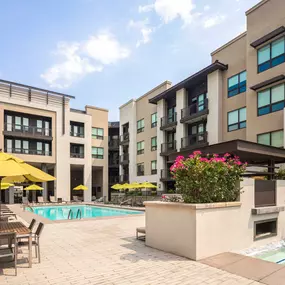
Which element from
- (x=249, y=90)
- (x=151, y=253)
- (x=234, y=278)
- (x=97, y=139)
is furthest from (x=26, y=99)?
(x=234, y=278)

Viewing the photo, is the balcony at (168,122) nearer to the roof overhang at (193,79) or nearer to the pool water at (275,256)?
the roof overhang at (193,79)

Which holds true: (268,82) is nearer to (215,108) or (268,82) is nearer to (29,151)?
(215,108)

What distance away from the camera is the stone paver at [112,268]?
514 cm

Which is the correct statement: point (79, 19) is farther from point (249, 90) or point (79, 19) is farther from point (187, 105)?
point (187, 105)

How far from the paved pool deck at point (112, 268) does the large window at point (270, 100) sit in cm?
1413

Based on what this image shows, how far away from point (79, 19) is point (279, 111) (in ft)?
45.0

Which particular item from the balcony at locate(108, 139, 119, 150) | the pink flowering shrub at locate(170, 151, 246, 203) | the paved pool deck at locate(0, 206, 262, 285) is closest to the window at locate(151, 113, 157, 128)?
the balcony at locate(108, 139, 119, 150)


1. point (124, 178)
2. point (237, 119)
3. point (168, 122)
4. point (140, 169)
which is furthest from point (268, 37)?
point (124, 178)

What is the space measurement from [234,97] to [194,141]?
20.1 ft

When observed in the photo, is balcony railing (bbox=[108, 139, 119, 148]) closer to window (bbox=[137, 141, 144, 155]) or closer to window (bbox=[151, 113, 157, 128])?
window (bbox=[137, 141, 144, 155])

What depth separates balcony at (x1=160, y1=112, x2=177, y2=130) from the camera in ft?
94.4

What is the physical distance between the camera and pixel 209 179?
7.16 metres

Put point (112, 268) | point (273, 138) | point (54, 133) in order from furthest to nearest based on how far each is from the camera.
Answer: point (54, 133), point (273, 138), point (112, 268)

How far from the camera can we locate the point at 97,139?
40438 mm
